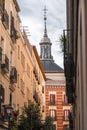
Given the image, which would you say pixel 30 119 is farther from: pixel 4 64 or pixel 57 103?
pixel 57 103

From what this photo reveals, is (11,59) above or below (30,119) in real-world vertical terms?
above

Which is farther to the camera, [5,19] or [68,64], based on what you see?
[5,19]

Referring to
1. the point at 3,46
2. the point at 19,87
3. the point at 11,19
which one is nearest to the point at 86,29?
the point at 3,46

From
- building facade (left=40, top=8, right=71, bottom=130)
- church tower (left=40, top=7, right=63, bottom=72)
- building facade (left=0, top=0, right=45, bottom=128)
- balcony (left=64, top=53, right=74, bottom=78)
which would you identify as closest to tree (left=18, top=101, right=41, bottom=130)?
building facade (left=0, top=0, right=45, bottom=128)

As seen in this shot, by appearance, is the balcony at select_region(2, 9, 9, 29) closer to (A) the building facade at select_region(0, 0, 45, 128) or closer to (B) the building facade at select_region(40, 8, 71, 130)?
(A) the building facade at select_region(0, 0, 45, 128)

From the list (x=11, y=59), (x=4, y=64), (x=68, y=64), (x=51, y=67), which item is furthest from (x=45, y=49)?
(x=68, y=64)

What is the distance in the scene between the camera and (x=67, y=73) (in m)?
16.6

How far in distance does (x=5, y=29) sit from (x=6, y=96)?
14.8ft

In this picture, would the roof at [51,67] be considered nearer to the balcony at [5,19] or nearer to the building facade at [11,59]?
the building facade at [11,59]

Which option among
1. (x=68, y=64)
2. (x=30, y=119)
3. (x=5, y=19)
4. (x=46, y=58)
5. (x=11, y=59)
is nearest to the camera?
(x=68, y=64)

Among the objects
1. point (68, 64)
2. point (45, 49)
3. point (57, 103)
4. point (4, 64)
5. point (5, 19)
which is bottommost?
point (57, 103)

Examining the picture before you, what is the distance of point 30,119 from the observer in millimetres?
34188

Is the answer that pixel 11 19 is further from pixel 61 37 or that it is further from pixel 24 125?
pixel 61 37

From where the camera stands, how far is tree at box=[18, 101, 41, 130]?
33.6 m
